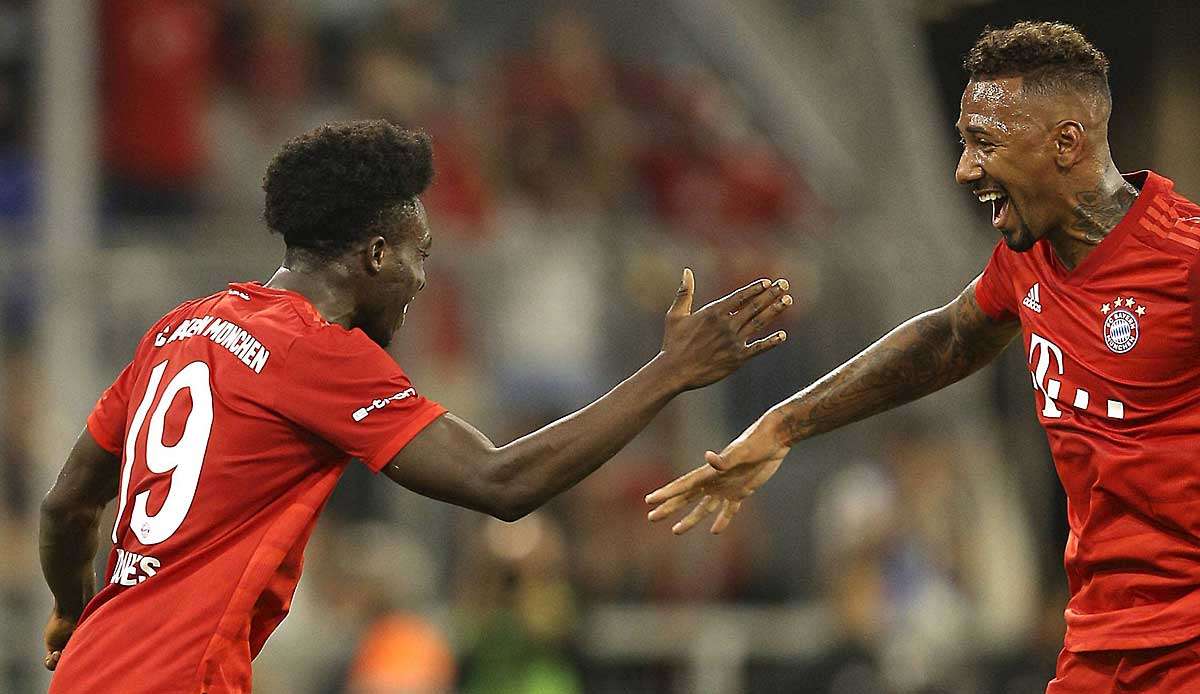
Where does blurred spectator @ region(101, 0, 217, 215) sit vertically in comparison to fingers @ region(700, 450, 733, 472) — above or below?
above

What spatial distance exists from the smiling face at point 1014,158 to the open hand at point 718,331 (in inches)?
22.2

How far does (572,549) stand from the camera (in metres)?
9.61

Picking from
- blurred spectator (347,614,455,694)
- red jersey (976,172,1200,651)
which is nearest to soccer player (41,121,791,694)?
red jersey (976,172,1200,651)

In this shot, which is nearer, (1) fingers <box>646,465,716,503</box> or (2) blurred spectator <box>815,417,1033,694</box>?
(1) fingers <box>646,465,716,503</box>

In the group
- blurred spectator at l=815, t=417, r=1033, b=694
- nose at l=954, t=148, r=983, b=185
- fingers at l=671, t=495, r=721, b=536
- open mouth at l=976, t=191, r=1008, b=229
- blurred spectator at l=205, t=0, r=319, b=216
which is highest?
blurred spectator at l=205, t=0, r=319, b=216

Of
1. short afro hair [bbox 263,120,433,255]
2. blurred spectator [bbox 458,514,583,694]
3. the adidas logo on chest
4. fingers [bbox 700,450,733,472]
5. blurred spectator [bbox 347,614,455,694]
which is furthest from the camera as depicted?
blurred spectator [bbox 458,514,583,694]

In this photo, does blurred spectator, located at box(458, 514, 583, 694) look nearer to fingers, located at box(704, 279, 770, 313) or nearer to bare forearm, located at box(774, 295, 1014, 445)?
bare forearm, located at box(774, 295, 1014, 445)

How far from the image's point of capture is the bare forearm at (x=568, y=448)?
3867mm

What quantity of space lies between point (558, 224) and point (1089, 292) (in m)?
5.87

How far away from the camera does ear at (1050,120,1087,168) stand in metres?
4.14

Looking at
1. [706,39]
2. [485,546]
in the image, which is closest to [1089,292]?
[485,546]

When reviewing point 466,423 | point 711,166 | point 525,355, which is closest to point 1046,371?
point 466,423

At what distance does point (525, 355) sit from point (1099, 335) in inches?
226

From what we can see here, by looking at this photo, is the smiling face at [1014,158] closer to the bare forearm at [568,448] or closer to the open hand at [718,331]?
the open hand at [718,331]
